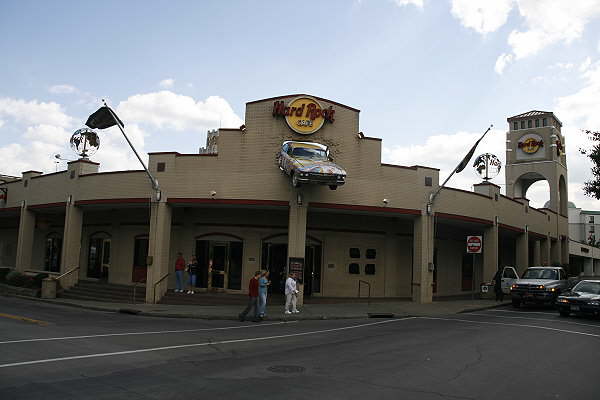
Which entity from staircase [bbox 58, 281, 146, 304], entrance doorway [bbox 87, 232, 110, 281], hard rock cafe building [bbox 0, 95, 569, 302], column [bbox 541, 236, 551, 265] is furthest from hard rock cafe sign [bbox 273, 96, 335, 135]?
column [bbox 541, 236, 551, 265]

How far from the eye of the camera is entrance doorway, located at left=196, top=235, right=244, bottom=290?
23344 mm

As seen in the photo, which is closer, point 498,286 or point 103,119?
point 103,119

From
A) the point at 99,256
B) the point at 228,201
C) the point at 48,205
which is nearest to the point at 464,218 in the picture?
the point at 228,201

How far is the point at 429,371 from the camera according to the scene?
28.8 feet

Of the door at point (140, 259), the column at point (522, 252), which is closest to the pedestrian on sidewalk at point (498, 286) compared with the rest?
the column at point (522, 252)

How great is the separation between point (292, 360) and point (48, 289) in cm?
1784

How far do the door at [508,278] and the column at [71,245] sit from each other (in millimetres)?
22552

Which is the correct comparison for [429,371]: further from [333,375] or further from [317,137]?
[317,137]

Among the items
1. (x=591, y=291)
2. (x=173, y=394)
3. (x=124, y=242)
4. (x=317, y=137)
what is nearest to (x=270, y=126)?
(x=317, y=137)

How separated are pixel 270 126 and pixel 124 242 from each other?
10610 mm

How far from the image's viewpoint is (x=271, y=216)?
23.5 m

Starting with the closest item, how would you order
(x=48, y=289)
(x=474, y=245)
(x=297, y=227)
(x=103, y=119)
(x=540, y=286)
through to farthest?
(x=297, y=227) < (x=103, y=119) < (x=540, y=286) < (x=474, y=245) < (x=48, y=289)

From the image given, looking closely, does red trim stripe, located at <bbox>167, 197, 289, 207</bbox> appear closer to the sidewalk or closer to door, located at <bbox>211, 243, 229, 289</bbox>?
door, located at <bbox>211, 243, 229, 289</bbox>

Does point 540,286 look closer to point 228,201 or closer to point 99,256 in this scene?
point 228,201
